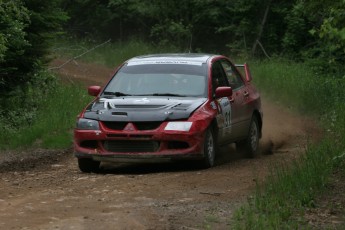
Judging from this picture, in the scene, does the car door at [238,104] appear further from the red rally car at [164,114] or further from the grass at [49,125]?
the grass at [49,125]

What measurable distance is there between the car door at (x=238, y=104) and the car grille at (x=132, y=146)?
5.84ft

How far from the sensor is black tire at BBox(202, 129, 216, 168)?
11609 millimetres

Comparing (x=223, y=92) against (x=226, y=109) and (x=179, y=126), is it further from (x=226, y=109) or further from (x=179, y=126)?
(x=179, y=126)

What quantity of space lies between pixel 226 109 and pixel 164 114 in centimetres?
148

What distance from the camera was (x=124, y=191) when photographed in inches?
386

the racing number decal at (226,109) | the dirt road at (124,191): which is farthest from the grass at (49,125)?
the racing number decal at (226,109)

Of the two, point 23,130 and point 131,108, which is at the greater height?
point 131,108

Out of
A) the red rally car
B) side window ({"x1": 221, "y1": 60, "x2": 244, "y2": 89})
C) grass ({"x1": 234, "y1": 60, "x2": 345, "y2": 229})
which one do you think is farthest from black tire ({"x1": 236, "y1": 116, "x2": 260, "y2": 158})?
grass ({"x1": 234, "y1": 60, "x2": 345, "y2": 229})

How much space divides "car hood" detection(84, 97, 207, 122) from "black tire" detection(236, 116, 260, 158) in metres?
1.90

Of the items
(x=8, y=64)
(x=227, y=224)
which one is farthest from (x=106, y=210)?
(x=8, y=64)

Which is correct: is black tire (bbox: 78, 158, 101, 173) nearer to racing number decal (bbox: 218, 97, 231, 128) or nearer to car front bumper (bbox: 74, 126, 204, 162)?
car front bumper (bbox: 74, 126, 204, 162)

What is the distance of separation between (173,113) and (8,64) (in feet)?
22.6

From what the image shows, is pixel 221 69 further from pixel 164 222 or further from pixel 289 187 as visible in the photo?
pixel 164 222

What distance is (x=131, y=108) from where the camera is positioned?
38.1ft
